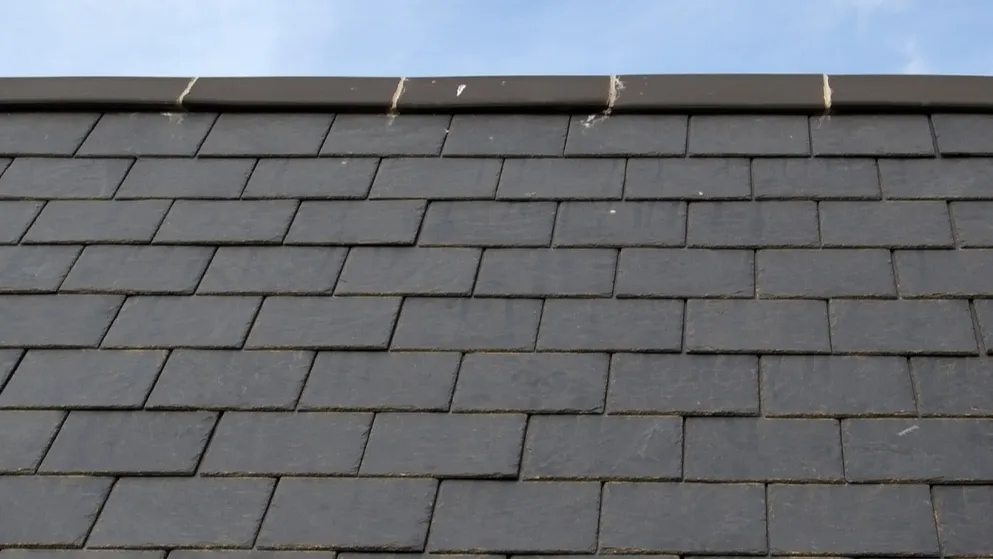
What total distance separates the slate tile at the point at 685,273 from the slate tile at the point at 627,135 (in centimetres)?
50

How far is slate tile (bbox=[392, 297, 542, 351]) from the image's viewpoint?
3.27m

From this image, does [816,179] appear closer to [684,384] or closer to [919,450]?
[684,384]

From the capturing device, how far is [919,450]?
2879 mm

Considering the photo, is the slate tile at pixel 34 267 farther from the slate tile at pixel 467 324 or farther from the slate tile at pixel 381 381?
the slate tile at pixel 467 324

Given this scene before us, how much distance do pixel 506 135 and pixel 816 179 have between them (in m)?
0.94

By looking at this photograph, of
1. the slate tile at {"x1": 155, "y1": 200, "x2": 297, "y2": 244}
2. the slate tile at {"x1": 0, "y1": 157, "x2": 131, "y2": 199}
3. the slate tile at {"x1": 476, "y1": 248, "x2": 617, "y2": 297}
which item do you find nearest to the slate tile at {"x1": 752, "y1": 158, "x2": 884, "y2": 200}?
the slate tile at {"x1": 476, "y1": 248, "x2": 617, "y2": 297}

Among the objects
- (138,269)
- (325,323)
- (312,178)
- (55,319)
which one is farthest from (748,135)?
(55,319)

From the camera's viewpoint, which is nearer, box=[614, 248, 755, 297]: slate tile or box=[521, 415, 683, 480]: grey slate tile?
box=[521, 415, 683, 480]: grey slate tile

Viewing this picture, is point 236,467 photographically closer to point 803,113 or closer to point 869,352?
point 869,352

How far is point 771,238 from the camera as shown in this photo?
3527mm

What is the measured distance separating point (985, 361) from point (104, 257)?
91.5 inches

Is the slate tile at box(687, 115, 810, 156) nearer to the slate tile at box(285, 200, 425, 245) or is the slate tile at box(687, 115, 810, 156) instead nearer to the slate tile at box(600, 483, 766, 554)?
the slate tile at box(285, 200, 425, 245)

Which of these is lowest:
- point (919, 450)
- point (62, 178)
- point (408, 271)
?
point (919, 450)

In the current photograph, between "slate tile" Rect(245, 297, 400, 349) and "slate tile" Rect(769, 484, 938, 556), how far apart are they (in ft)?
3.55
